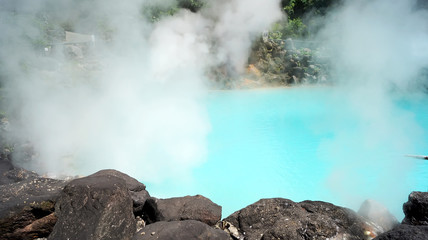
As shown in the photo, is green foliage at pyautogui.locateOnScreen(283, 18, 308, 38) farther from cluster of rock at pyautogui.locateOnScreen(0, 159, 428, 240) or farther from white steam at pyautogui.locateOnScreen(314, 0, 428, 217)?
cluster of rock at pyautogui.locateOnScreen(0, 159, 428, 240)

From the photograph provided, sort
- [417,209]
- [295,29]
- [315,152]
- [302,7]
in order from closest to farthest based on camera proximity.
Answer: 1. [417,209]
2. [315,152]
3. [295,29]
4. [302,7]

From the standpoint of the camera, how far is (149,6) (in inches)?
395

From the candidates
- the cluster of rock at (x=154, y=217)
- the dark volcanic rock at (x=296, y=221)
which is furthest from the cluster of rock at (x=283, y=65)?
the dark volcanic rock at (x=296, y=221)

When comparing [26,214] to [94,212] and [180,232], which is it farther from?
[180,232]

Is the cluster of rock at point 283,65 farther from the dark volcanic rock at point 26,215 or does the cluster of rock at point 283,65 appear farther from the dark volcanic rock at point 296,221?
the dark volcanic rock at point 26,215

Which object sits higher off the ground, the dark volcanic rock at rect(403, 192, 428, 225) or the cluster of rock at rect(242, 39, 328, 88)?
the cluster of rock at rect(242, 39, 328, 88)

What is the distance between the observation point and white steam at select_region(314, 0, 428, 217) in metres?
5.52

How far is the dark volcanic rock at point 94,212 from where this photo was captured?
2.02 meters

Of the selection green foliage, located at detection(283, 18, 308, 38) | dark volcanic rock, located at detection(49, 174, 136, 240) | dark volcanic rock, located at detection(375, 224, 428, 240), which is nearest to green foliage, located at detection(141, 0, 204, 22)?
green foliage, located at detection(283, 18, 308, 38)

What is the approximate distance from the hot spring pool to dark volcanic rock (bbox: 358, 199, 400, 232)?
0.69m

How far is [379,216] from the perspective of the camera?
3.05 m

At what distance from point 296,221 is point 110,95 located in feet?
20.2

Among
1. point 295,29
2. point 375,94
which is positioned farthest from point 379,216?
point 295,29

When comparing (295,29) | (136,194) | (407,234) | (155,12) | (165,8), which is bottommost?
(407,234)
